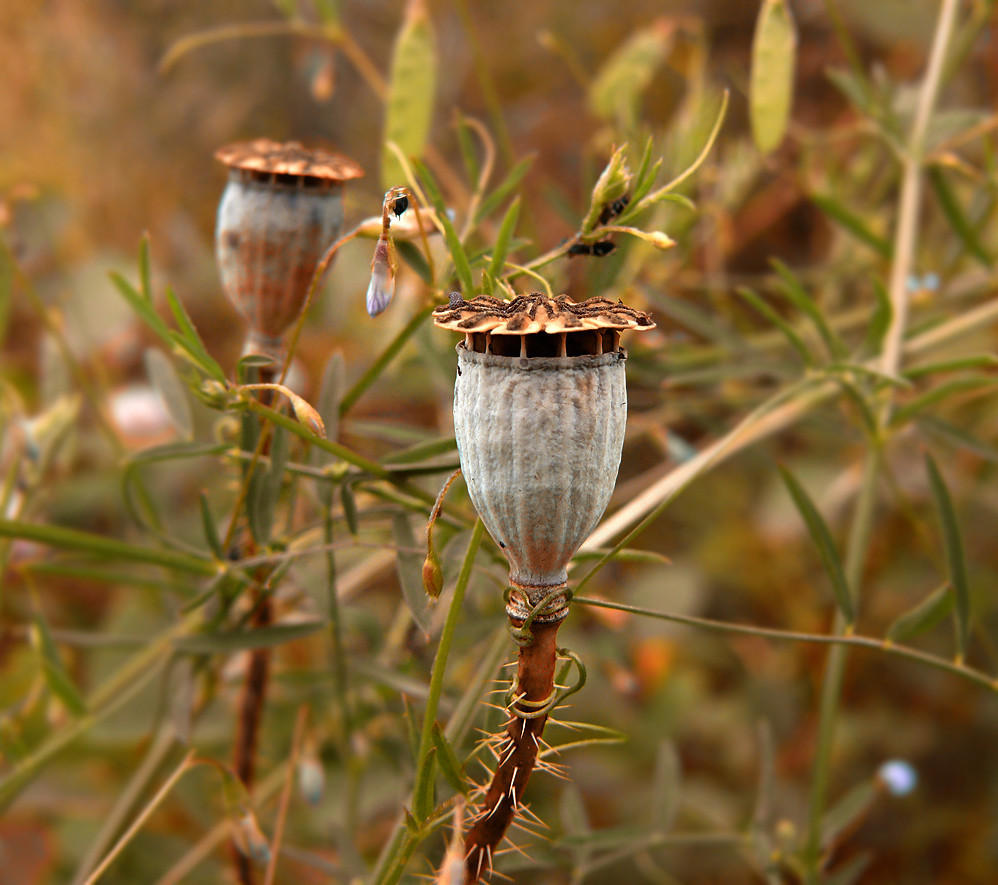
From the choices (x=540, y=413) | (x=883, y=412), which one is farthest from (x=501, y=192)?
(x=883, y=412)

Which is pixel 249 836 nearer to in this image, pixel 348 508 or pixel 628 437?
pixel 348 508

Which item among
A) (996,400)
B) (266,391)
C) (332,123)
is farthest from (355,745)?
(332,123)

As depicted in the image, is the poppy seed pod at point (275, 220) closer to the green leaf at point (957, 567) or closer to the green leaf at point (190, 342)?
the green leaf at point (190, 342)

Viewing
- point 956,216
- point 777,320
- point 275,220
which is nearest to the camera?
point 275,220

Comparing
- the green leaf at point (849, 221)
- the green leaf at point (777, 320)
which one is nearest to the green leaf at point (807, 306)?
the green leaf at point (777, 320)

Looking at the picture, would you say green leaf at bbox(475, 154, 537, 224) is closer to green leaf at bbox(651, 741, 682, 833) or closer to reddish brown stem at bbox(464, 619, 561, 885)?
reddish brown stem at bbox(464, 619, 561, 885)

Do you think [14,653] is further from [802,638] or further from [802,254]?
[802,254]
